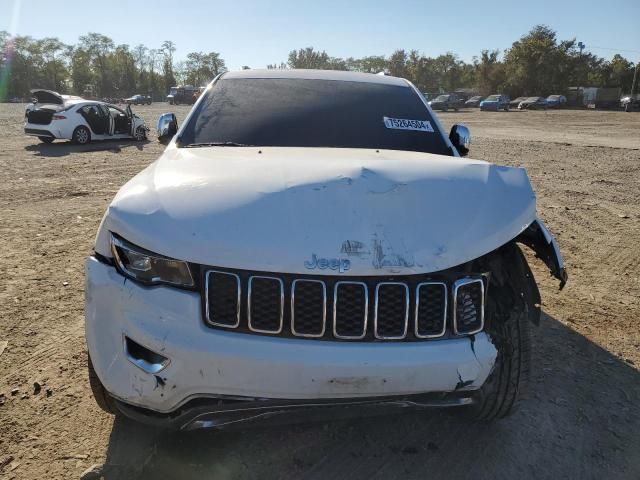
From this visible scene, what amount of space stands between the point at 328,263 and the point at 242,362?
0.47 metres

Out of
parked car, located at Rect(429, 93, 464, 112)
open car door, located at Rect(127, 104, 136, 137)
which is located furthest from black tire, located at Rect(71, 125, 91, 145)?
parked car, located at Rect(429, 93, 464, 112)

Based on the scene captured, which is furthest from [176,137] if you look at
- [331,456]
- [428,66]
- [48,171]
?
[428,66]

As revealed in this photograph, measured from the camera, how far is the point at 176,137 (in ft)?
11.0

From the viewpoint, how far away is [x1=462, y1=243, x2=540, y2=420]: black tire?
2293 millimetres

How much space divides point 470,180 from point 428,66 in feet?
317

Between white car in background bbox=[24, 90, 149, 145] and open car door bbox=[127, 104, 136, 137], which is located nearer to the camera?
white car in background bbox=[24, 90, 149, 145]

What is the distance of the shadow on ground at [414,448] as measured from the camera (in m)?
2.28

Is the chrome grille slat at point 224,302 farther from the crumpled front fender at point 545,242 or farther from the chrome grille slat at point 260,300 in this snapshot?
the crumpled front fender at point 545,242

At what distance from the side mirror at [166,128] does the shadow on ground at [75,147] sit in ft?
36.5

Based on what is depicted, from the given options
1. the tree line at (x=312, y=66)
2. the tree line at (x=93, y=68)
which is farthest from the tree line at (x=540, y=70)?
the tree line at (x=93, y=68)

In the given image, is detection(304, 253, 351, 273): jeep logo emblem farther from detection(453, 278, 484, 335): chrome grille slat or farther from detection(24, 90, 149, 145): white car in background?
detection(24, 90, 149, 145): white car in background

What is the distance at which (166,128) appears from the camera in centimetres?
382

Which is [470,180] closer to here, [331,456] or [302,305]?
[302,305]

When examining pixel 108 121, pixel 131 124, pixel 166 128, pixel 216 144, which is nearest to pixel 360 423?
pixel 216 144
